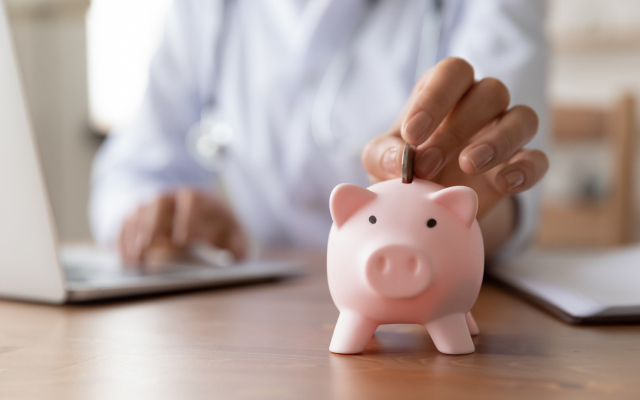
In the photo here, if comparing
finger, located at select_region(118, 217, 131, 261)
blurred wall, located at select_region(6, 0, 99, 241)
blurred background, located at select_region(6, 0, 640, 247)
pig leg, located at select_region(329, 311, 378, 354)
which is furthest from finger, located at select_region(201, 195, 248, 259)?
blurred wall, located at select_region(6, 0, 99, 241)

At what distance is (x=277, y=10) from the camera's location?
0.86 metres

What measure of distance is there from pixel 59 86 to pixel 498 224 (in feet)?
7.08

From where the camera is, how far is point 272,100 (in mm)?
863

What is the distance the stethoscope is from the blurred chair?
0.87m

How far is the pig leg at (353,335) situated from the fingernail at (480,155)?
0.11m

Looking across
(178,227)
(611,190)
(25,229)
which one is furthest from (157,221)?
(611,190)

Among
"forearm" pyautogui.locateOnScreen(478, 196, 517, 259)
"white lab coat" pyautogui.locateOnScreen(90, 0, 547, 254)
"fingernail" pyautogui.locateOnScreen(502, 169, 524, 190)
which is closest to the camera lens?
"fingernail" pyautogui.locateOnScreen(502, 169, 524, 190)

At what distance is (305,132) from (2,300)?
0.51 meters

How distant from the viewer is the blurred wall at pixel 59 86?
2203 mm

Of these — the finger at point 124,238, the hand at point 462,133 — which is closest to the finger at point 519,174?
the hand at point 462,133

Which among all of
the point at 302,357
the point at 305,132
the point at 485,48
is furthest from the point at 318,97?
the point at 302,357

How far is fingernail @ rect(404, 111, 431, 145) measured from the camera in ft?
1.00

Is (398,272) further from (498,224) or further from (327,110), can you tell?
(327,110)

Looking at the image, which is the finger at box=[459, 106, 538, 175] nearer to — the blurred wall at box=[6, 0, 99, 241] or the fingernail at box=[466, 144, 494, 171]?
the fingernail at box=[466, 144, 494, 171]
